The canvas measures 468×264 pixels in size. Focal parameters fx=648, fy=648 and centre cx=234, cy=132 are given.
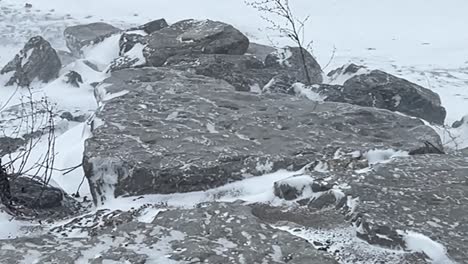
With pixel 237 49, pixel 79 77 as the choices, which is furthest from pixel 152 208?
pixel 79 77

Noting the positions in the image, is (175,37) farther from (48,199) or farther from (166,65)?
(48,199)

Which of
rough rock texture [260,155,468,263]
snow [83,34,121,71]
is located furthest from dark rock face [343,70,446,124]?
snow [83,34,121,71]

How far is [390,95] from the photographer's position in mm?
6379

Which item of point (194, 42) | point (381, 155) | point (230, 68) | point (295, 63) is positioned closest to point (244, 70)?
point (230, 68)

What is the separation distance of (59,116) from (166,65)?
1.73 meters

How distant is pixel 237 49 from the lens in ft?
24.1

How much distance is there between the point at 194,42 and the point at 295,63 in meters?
1.23

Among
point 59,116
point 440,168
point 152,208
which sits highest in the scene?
point 440,168

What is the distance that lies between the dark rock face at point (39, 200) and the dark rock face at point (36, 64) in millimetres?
5445

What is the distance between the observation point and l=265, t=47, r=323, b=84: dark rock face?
24.4 feet

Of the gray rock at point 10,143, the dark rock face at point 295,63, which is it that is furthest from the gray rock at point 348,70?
the gray rock at point 10,143

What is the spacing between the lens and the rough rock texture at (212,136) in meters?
3.93

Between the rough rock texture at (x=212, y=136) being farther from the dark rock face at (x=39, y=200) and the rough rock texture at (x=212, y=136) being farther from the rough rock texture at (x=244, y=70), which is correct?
the rough rock texture at (x=244, y=70)

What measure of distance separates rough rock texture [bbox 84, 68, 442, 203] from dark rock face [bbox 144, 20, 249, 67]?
5.79ft
